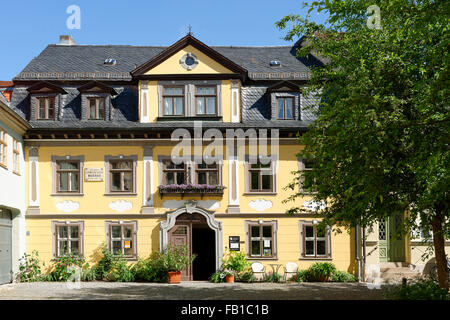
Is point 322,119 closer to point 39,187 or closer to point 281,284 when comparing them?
point 281,284

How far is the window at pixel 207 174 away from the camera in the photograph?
22.5 m

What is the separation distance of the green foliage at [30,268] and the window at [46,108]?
5322 millimetres

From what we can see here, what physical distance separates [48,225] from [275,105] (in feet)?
33.2

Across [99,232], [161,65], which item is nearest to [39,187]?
[99,232]

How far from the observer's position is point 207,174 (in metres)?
22.5

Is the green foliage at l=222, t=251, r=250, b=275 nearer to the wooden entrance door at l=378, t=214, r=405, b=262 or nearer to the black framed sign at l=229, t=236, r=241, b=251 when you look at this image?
the black framed sign at l=229, t=236, r=241, b=251

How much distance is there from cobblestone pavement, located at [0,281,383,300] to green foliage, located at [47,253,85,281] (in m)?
0.60

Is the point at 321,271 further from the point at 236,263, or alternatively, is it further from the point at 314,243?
the point at 236,263

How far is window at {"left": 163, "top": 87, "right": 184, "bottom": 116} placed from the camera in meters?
22.6

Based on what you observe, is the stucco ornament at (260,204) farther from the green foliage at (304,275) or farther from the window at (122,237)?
the window at (122,237)

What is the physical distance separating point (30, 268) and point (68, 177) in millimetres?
3722

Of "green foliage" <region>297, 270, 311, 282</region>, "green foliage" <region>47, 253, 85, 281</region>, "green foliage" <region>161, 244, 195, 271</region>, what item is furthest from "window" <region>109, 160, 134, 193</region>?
"green foliage" <region>297, 270, 311, 282</region>

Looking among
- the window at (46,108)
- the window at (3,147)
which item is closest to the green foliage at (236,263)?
the window at (3,147)

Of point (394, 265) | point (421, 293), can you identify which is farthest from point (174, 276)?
point (421, 293)
